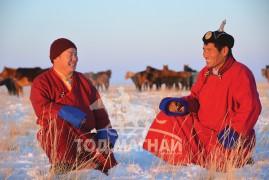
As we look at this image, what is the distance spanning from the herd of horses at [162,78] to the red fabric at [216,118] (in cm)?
2020

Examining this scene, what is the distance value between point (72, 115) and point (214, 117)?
4.60ft

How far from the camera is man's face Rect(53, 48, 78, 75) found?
10.7 ft

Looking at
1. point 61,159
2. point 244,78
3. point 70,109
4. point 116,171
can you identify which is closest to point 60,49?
point 70,109

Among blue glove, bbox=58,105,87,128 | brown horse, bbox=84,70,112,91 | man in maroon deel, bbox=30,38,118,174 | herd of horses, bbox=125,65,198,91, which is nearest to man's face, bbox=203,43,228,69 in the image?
man in maroon deel, bbox=30,38,118,174

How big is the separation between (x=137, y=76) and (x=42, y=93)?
2206 centimetres

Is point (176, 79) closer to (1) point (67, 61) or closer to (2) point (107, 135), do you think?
(2) point (107, 135)

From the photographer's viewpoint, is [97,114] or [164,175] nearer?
[164,175]

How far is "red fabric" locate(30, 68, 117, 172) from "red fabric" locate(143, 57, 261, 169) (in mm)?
699

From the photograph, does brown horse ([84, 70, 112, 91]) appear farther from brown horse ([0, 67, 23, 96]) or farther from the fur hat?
the fur hat

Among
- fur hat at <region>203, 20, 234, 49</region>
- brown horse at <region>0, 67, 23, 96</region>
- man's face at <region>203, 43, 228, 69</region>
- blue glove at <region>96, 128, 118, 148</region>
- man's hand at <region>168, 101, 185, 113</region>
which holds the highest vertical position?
fur hat at <region>203, 20, 234, 49</region>

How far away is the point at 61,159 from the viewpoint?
3115mm

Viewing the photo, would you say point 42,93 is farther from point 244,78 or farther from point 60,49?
point 244,78

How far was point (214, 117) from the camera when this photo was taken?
3.60 m

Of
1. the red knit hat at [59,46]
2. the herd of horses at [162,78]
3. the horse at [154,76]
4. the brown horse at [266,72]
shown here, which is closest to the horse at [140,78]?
the herd of horses at [162,78]
